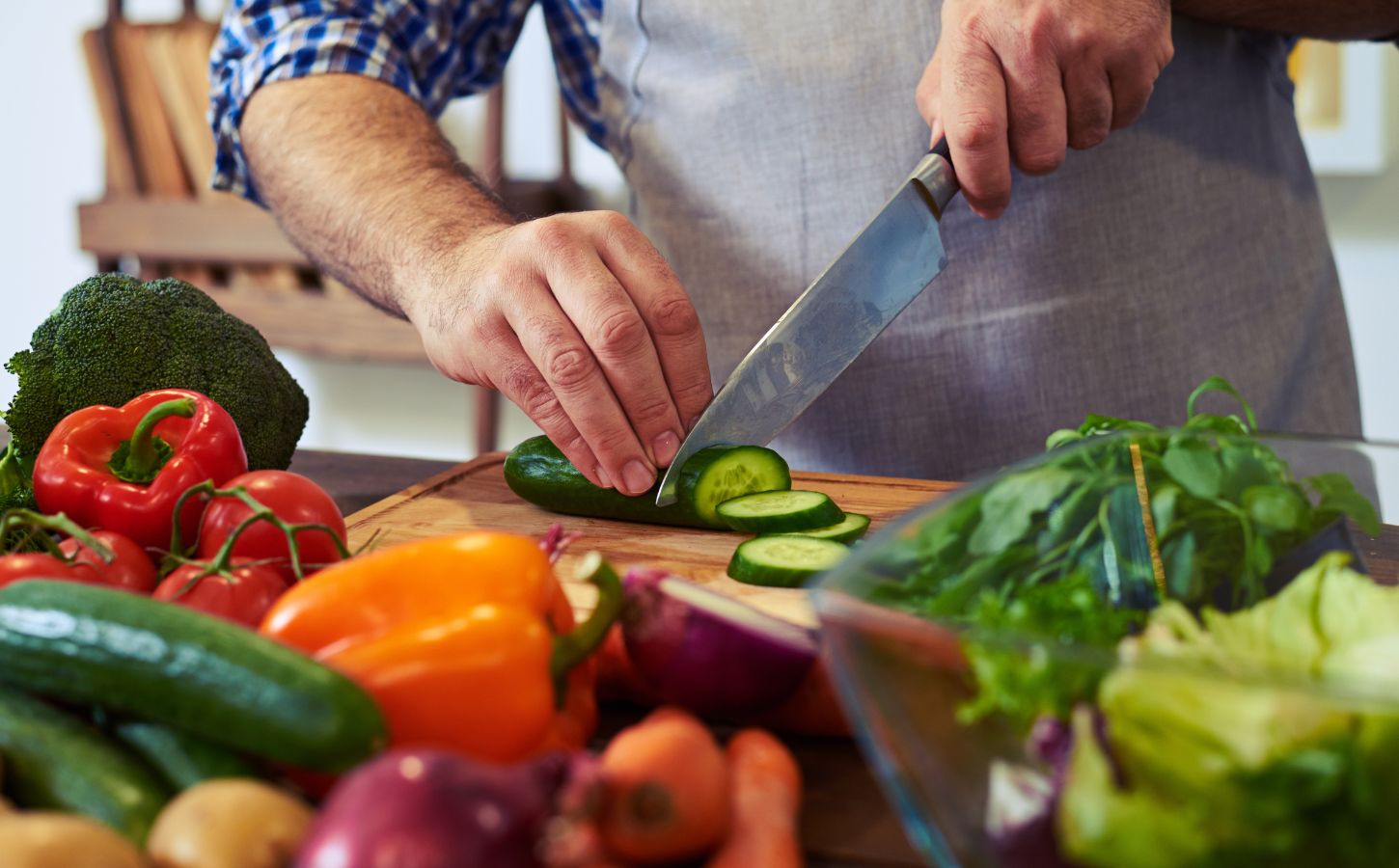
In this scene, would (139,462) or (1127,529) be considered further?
(139,462)

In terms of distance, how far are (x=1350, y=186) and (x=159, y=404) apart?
2.65m

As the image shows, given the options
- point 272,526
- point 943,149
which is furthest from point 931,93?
point 272,526

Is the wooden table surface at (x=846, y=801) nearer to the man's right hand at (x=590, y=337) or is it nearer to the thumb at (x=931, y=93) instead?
the man's right hand at (x=590, y=337)

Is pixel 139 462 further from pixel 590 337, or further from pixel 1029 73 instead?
pixel 1029 73

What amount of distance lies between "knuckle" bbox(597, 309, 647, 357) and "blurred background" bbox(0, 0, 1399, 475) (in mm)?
1997

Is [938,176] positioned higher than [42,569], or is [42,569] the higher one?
[938,176]

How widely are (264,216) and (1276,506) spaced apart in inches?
114

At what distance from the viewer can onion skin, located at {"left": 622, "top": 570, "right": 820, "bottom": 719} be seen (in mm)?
812

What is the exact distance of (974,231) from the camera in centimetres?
171

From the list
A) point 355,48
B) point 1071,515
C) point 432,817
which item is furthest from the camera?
point 355,48

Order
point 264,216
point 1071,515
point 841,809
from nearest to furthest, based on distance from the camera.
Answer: point 841,809 < point 1071,515 < point 264,216

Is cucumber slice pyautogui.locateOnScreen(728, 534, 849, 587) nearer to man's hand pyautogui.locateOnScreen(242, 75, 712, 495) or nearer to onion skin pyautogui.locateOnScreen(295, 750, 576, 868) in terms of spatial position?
man's hand pyautogui.locateOnScreen(242, 75, 712, 495)

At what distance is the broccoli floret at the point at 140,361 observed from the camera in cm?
139

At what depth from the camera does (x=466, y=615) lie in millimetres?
765
